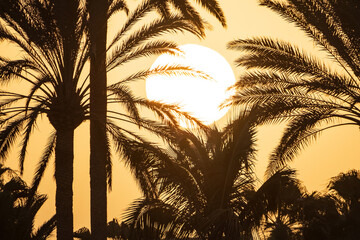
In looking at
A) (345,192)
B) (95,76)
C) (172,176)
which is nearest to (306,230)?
(345,192)

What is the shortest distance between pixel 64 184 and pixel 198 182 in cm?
348

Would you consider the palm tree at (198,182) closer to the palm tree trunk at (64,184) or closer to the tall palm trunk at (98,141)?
the tall palm trunk at (98,141)

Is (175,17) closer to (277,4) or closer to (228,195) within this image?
(277,4)

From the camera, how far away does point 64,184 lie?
1529cm

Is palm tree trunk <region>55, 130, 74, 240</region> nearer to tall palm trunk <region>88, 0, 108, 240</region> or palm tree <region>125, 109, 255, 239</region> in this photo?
tall palm trunk <region>88, 0, 108, 240</region>

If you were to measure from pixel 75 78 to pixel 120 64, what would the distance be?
138 cm

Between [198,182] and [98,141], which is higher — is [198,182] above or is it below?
below

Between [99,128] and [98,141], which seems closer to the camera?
[99,128]

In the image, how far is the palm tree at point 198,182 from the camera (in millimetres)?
13670

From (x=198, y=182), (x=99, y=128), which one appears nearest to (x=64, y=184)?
(x=99, y=128)

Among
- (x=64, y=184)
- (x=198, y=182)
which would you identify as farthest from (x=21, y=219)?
(x=198, y=182)

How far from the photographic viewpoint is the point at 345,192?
23.9 m

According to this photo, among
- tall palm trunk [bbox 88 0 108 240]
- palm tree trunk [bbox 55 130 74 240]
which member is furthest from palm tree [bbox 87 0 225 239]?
palm tree trunk [bbox 55 130 74 240]

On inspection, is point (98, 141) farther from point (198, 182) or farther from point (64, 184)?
point (198, 182)
